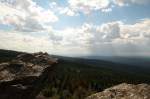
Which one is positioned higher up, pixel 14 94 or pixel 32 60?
pixel 32 60

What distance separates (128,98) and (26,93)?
1388 cm

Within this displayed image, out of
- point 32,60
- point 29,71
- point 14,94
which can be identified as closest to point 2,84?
point 14,94

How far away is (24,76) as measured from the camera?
2544cm

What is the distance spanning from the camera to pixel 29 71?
26422 millimetres

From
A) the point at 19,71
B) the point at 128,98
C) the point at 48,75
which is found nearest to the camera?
the point at 128,98

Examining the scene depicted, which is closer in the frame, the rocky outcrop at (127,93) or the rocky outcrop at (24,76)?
the rocky outcrop at (127,93)

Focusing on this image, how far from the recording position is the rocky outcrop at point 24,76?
2398 cm

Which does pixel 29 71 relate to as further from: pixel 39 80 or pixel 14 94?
pixel 14 94

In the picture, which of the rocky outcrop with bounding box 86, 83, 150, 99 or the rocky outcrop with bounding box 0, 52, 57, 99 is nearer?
the rocky outcrop with bounding box 86, 83, 150, 99

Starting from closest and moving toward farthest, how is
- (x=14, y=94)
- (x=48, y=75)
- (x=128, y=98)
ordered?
(x=128, y=98), (x=14, y=94), (x=48, y=75)

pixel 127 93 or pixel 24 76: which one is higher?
pixel 127 93

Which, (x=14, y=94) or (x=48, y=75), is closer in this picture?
(x=14, y=94)

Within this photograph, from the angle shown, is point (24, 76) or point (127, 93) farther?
point (24, 76)

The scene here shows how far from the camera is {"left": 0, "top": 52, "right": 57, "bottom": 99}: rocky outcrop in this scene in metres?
24.0
